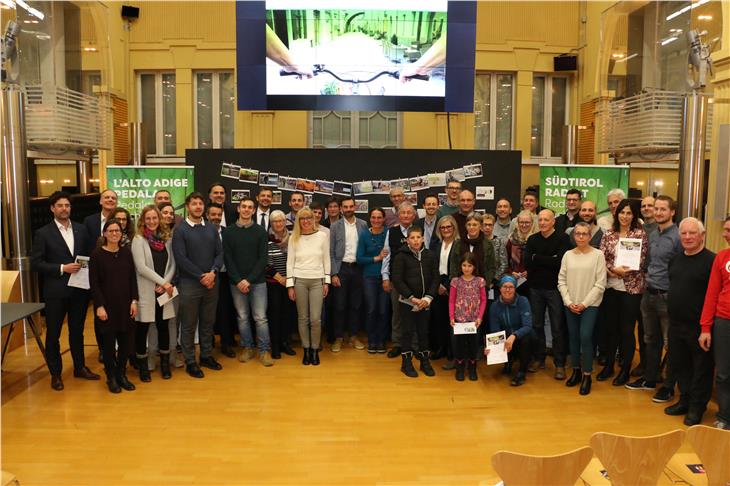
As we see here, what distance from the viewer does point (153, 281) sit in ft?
16.6

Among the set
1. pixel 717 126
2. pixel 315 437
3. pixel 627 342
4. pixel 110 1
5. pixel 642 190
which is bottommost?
pixel 315 437

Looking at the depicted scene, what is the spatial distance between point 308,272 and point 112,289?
5.56 feet

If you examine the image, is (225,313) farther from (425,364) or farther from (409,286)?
(425,364)

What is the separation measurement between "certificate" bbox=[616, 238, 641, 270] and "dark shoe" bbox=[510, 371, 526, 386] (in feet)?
4.06

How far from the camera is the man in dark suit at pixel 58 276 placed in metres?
4.97

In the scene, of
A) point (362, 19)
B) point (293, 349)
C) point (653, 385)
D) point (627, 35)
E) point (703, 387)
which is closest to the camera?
point (703, 387)

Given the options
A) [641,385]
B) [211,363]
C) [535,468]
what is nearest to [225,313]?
[211,363]

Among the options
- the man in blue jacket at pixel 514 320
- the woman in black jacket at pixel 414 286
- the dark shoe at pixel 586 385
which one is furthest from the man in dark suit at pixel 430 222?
the dark shoe at pixel 586 385

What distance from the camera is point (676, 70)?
332 inches

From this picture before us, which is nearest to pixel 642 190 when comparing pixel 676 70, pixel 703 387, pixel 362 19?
pixel 676 70

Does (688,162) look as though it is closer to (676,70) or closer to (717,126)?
(717,126)

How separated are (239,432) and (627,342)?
328cm

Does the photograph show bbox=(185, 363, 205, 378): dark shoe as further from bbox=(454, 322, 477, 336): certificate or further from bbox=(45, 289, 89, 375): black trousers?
bbox=(454, 322, 477, 336): certificate

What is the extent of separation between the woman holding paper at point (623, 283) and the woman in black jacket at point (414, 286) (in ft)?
4.84
